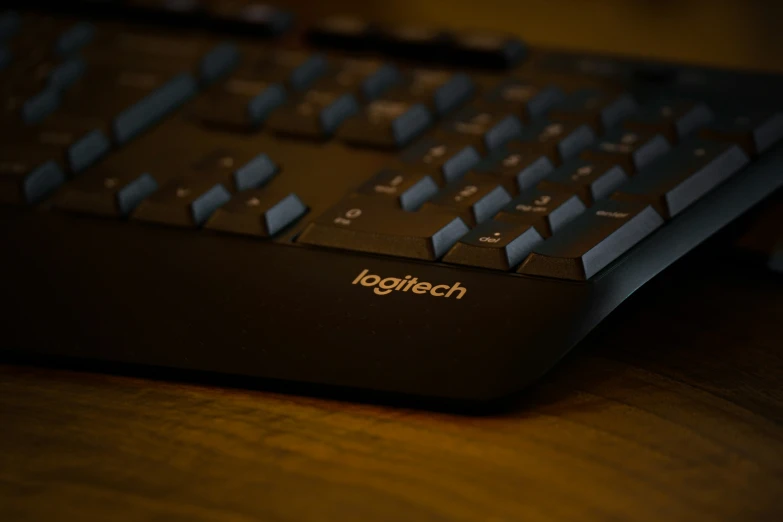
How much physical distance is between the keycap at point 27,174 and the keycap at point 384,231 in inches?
5.3

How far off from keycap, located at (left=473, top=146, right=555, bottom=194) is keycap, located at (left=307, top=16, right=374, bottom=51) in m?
0.18

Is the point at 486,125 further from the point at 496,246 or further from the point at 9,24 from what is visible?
the point at 9,24

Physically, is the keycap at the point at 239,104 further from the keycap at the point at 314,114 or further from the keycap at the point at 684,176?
the keycap at the point at 684,176

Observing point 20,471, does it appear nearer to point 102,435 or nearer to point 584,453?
point 102,435

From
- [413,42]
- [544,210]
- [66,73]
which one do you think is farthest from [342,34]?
[544,210]

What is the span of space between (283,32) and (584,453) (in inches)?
15.7

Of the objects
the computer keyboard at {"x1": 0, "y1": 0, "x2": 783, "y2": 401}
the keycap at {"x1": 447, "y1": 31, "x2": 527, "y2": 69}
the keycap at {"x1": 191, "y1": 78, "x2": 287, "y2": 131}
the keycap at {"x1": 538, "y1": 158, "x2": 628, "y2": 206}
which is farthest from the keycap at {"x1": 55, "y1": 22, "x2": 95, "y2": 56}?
the keycap at {"x1": 538, "y1": 158, "x2": 628, "y2": 206}

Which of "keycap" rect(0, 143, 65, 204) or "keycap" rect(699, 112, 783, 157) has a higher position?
"keycap" rect(699, 112, 783, 157)

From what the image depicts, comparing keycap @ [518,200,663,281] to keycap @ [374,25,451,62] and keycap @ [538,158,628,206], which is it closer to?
keycap @ [538,158,628,206]

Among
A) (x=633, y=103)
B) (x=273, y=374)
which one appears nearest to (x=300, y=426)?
(x=273, y=374)

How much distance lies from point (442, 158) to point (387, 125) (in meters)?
0.05

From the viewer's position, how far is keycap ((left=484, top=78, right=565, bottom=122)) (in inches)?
21.3

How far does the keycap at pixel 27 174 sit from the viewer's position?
0.50 meters

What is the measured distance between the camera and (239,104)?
563 millimetres
